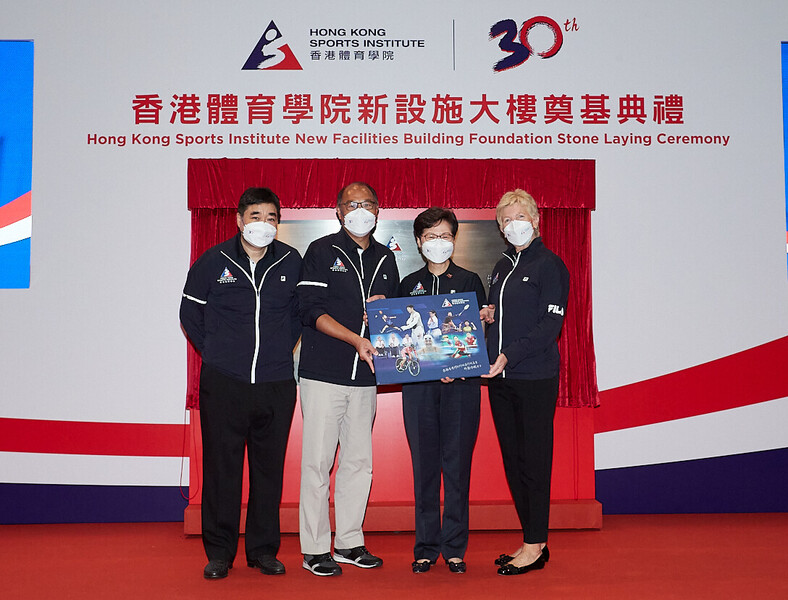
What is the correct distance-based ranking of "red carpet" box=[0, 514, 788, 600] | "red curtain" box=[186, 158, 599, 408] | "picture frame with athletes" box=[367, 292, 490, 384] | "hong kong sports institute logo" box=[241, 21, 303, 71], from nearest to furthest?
1. "red carpet" box=[0, 514, 788, 600]
2. "picture frame with athletes" box=[367, 292, 490, 384]
3. "red curtain" box=[186, 158, 599, 408]
4. "hong kong sports institute logo" box=[241, 21, 303, 71]

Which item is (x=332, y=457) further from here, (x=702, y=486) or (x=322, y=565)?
(x=702, y=486)

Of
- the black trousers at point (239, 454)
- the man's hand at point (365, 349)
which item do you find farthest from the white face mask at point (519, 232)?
the black trousers at point (239, 454)

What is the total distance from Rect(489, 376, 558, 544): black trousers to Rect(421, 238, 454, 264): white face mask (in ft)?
1.90

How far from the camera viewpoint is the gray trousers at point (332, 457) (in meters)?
3.26

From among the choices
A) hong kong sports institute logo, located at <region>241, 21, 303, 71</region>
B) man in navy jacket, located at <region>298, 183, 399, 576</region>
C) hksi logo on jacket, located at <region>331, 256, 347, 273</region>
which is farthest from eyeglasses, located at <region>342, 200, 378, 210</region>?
hong kong sports institute logo, located at <region>241, 21, 303, 71</region>

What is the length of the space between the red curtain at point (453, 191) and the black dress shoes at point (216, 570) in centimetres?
155

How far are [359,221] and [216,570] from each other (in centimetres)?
160

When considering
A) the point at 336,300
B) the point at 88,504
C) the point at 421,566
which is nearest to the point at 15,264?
the point at 88,504

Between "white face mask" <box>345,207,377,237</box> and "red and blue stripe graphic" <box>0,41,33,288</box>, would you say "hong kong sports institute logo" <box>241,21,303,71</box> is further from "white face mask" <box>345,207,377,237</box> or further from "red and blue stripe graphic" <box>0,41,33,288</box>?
A: "white face mask" <box>345,207,377,237</box>

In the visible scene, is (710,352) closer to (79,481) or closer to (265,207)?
(265,207)

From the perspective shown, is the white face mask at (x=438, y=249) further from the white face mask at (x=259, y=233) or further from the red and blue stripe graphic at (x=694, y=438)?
the red and blue stripe graphic at (x=694, y=438)

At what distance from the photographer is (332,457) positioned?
3.33 meters

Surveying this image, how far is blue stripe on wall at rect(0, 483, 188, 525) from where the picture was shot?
14.9ft

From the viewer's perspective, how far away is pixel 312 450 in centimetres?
329
